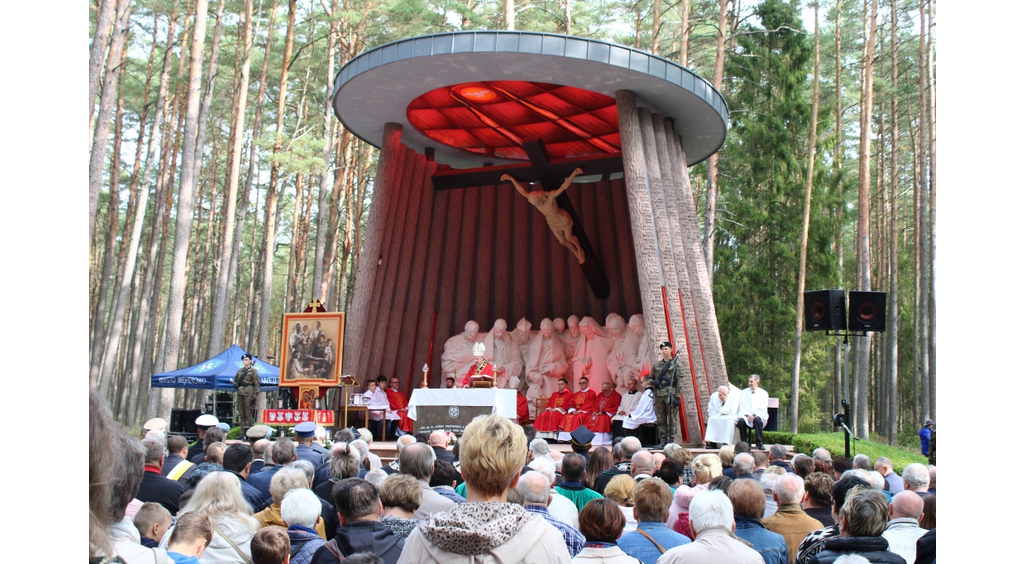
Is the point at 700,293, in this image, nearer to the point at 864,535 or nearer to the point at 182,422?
the point at 182,422

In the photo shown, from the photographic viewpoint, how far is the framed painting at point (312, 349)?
1141 cm

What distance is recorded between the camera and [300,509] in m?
3.23

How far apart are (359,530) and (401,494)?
9.1 inches

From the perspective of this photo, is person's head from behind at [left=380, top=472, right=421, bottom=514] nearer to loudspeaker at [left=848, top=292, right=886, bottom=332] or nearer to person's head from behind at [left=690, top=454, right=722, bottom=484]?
person's head from behind at [left=690, top=454, right=722, bottom=484]

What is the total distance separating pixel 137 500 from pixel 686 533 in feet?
8.67

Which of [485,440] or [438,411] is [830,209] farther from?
[485,440]

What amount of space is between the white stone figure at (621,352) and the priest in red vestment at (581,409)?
0.55 meters

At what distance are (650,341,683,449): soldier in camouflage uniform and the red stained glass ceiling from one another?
15.5ft

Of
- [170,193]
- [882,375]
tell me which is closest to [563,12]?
[170,193]

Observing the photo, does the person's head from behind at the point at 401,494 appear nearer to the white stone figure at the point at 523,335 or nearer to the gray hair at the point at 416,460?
the gray hair at the point at 416,460

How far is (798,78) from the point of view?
19.6 m

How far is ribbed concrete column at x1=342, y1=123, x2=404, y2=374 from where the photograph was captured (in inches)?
516

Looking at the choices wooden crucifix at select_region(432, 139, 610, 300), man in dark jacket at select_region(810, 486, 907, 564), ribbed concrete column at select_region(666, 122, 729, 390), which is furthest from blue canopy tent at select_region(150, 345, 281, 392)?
man in dark jacket at select_region(810, 486, 907, 564)

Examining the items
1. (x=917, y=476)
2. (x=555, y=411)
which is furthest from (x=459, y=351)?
(x=917, y=476)
